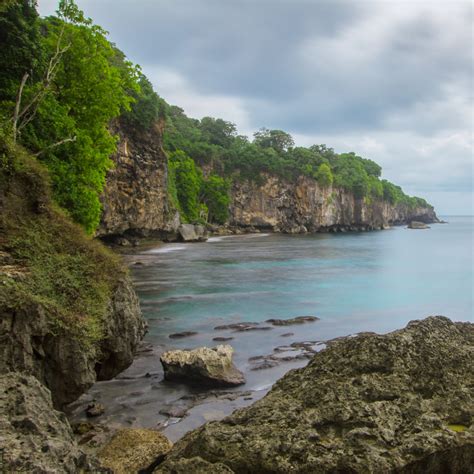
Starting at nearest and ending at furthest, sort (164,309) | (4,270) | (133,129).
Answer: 1. (4,270)
2. (164,309)
3. (133,129)

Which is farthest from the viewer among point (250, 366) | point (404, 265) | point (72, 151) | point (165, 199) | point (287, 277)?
point (165, 199)

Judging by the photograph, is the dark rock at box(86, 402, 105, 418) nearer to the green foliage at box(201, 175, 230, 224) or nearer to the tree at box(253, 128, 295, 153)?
the green foliage at box(201, 175, 230, 224)

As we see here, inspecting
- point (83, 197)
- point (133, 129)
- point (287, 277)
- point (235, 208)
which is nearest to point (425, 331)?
point (83, 197)

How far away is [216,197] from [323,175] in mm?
27827

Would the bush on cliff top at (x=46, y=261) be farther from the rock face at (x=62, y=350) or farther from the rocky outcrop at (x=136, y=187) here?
the rocky outcrop at (x=136, y=187)

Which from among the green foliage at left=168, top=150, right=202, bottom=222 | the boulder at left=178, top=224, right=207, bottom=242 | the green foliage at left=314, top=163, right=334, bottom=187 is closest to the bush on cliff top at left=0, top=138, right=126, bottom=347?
the boulder at left=178, top=224, right=207, bottom=242

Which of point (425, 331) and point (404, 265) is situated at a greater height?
point (425, 331)

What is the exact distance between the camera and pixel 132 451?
5.95 metres

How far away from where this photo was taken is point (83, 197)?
17922 millimetres

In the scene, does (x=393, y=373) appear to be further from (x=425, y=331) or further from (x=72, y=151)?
(x=72, y=151)

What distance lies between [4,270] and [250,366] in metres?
6.94

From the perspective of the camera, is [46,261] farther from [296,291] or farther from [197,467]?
[296,291]

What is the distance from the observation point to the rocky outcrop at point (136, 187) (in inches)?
1578

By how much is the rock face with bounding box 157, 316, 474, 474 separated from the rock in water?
4.81 m
